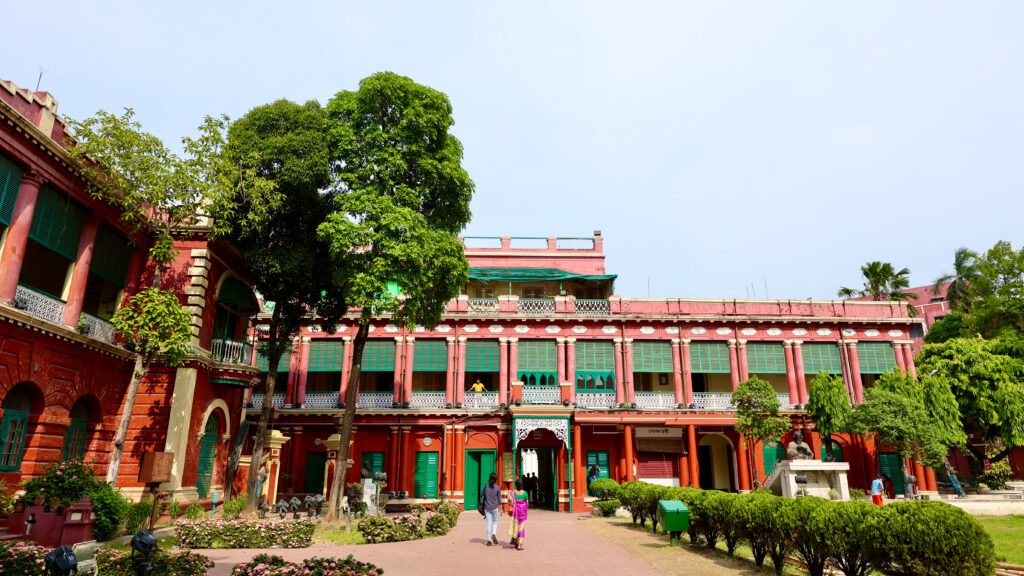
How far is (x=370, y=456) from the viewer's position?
85.8 ft

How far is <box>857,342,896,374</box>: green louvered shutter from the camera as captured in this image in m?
28.3

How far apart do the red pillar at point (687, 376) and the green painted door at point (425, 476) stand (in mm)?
11440

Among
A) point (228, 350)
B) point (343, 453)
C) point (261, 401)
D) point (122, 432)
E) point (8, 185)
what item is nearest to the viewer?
point (8, 185)

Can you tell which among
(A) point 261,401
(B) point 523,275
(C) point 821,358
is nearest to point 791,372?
(C) point 821,358

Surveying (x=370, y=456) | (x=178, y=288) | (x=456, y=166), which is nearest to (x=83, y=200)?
(x=178, y=288)

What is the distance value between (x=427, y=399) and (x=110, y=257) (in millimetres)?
13889

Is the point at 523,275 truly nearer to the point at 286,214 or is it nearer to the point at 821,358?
the point at 286,214

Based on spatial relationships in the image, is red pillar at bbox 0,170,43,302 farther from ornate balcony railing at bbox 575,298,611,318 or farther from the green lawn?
ornate balcony railing at bbox 575,298,611,318

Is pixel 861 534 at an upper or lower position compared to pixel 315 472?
lower

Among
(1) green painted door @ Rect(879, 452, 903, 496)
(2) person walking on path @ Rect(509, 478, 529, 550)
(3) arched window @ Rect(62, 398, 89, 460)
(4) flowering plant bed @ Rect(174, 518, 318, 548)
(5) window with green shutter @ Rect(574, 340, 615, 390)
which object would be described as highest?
(5) window with green shutter @ Rect(574, 340, 615, 390)

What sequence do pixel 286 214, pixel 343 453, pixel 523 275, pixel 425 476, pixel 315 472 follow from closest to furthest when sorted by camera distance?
pixel 343 453, pixel 286 214, pixel 315 472, pixel 425 476, pixel 523 275

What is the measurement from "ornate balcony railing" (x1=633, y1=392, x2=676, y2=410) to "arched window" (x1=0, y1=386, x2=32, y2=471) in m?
21.1

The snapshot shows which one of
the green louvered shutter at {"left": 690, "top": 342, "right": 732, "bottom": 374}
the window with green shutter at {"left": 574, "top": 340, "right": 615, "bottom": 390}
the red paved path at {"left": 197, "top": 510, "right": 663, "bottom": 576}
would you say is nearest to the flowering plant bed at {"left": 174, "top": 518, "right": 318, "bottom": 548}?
the red paved path at {"left": 197, "top": 510, "right": 663, "bottom": 576}

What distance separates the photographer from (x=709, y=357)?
27.8m
